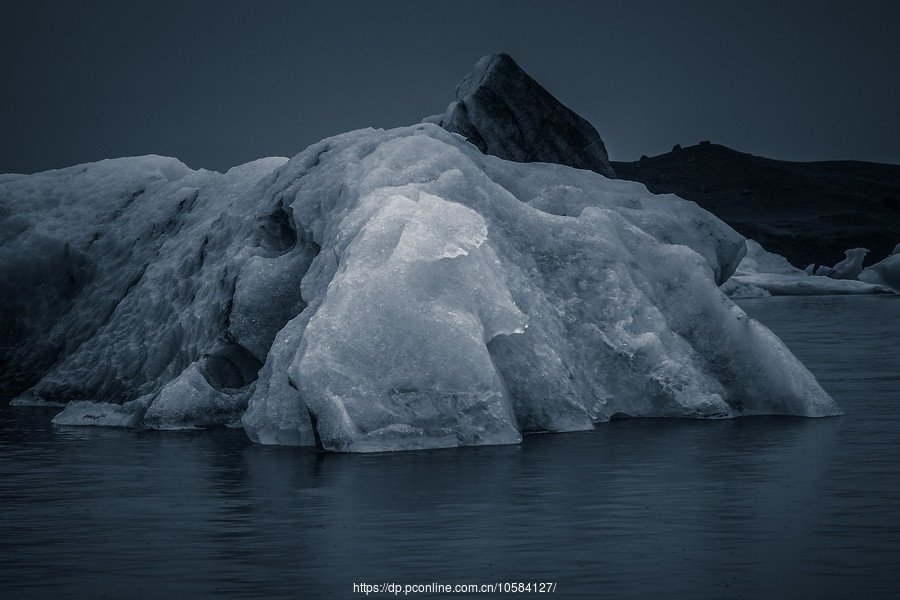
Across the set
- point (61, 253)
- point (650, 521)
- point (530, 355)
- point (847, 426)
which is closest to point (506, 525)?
point (650, 521)

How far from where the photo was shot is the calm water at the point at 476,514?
7.82 m

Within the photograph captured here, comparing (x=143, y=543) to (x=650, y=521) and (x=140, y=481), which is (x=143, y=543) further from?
(x=650, y=521)

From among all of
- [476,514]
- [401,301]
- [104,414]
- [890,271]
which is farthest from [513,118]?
[890,271]

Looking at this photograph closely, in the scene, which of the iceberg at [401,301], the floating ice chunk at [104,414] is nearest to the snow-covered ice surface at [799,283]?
the iceberg at [401,301]

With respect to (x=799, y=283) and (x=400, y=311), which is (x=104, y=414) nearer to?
(x=400, y=311)

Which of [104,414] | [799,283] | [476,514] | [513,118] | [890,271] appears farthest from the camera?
[799,283]

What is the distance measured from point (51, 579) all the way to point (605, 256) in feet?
32.3

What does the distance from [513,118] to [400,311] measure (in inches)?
336

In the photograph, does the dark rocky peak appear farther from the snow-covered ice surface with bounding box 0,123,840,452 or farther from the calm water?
the calm water

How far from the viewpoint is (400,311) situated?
45.0ft

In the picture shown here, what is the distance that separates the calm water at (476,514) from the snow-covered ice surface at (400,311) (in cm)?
63

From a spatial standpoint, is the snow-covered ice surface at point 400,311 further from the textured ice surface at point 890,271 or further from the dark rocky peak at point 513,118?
the textured ice surface at point 890,271

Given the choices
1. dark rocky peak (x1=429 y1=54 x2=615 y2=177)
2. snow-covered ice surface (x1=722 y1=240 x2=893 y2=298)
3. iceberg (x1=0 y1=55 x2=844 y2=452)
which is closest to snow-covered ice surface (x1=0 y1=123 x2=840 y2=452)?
iceberg (x1=0 y1=55 x2=844 y2=452)

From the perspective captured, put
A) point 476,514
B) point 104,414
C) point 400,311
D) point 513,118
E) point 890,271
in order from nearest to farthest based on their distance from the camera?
point 476,514 → point 400,311 → point 104,414 → point 513,118 → point 890,271
